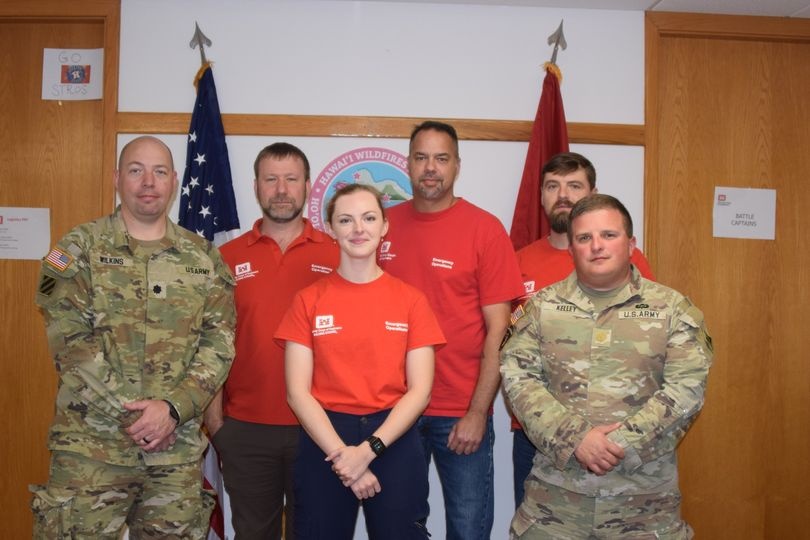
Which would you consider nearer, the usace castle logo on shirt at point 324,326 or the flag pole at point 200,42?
the usace castle logo on shirt at point 324,326

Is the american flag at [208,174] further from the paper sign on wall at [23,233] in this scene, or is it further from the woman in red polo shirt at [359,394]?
the woman in red polo shirt at [359,394]

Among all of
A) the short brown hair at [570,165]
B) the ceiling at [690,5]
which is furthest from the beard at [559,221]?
the ceiling at [690,5]

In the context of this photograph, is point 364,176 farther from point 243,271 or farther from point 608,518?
point 608,518

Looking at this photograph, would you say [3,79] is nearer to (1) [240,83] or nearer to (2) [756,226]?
(1) [240,83]

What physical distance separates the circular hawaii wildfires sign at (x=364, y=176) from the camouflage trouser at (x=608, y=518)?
2.05m

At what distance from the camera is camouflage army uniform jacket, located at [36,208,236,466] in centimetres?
237

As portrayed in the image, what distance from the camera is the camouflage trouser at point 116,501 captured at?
2.29 m

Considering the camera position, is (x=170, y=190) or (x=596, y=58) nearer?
(x=170, y=190)

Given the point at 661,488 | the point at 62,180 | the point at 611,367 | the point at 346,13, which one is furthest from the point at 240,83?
the point at 661,488

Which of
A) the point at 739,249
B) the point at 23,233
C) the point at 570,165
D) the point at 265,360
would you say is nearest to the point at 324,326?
the point at 265,360

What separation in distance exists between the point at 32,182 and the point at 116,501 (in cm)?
234

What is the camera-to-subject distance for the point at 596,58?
4008 millimetres

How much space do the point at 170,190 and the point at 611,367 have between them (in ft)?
5.70

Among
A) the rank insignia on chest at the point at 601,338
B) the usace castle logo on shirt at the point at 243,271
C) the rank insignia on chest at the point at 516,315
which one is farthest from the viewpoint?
the usace castle logo on shirt at the point at 243,271
